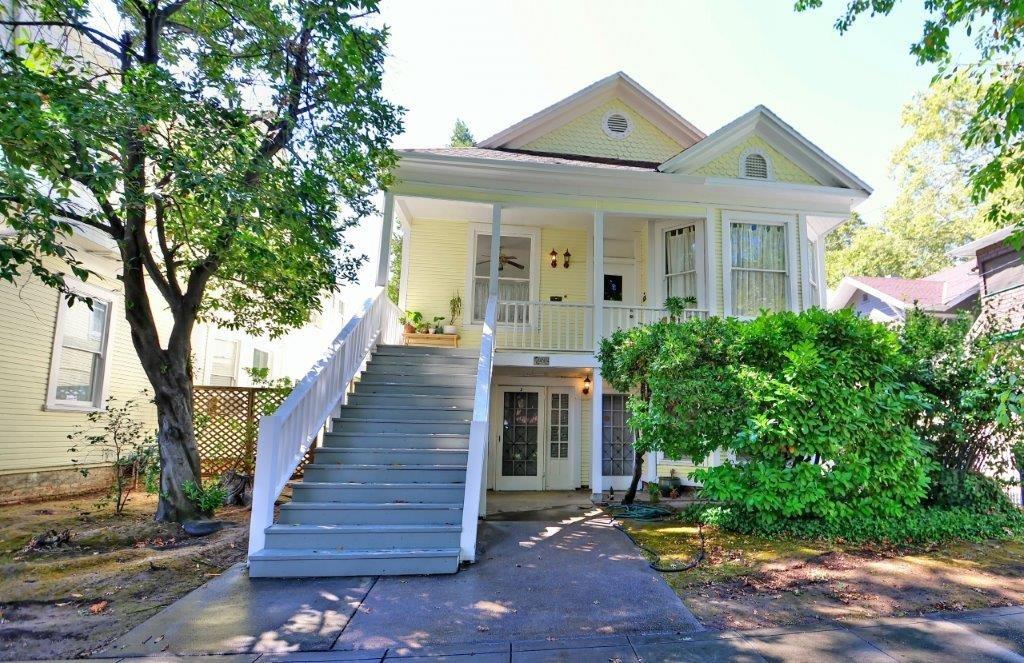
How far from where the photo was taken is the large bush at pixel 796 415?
213 inches

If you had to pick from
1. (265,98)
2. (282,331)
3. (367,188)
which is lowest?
(282,331)

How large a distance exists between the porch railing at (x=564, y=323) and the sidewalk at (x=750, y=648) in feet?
18.8

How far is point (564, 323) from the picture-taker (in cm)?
948

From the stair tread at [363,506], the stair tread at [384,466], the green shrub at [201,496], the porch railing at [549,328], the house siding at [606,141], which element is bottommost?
the green shrub at [201,496]

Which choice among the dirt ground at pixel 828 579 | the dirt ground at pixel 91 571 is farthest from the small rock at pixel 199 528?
the dirt ground at pixel 828 579

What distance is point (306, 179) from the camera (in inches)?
228

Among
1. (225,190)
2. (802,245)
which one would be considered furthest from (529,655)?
(802,245)

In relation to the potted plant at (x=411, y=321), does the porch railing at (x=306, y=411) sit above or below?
below

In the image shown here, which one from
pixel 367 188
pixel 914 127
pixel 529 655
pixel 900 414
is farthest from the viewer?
pixel 914 127

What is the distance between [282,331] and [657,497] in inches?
250

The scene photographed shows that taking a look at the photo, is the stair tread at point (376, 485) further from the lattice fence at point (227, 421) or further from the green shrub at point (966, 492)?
the green shrub at point (966, 492)

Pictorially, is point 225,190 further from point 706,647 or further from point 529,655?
point 706,647

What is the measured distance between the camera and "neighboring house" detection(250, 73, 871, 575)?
8578 millimetres

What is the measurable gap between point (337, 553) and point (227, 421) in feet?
17.9
